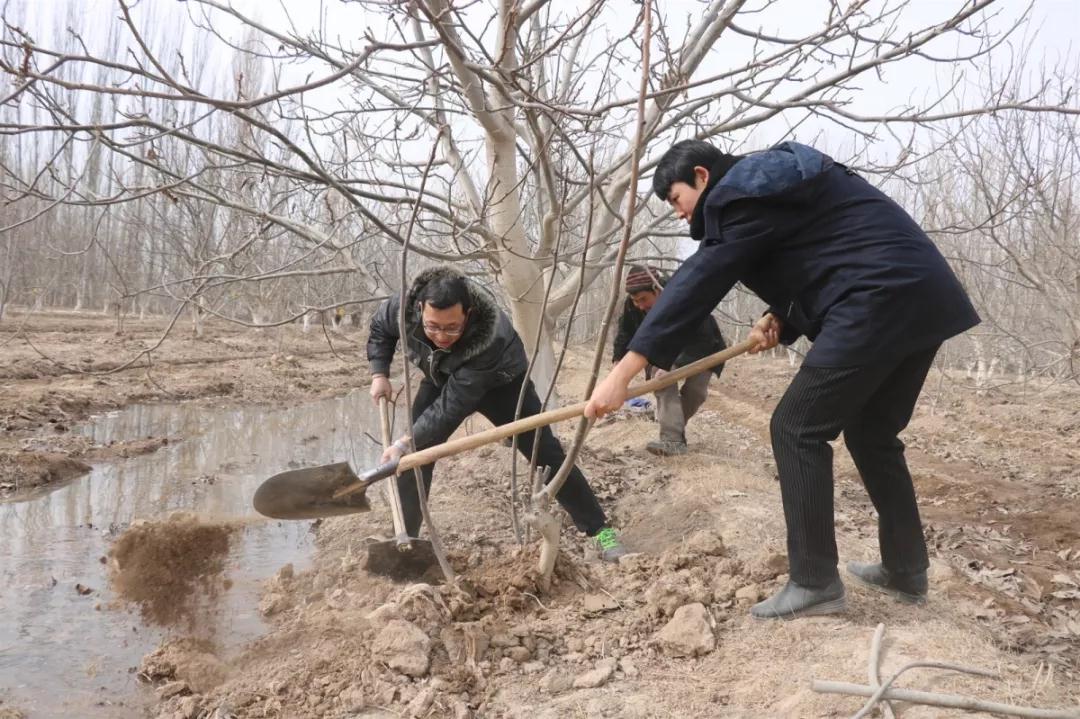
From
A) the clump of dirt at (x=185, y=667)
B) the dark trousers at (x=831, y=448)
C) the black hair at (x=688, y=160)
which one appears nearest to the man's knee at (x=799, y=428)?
the dark trousers at (x=831, y=448)

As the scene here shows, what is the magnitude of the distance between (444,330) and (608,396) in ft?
3.34

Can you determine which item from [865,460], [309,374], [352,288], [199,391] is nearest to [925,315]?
[865,460]

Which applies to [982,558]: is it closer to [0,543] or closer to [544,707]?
[544,707]

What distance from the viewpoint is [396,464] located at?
2.84 metres

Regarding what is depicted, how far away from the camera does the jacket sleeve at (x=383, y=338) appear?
3.65 metres

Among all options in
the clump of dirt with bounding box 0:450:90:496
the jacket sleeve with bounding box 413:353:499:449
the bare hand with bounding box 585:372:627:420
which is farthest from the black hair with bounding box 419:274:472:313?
the clump of dirt with bounding box 0:450:90:496

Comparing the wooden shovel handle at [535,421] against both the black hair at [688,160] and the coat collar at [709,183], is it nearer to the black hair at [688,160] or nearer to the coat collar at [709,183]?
the coat collar at [709,183]

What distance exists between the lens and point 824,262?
2402 millimetres

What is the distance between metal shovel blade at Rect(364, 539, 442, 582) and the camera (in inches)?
138

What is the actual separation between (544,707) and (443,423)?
4.37 ft

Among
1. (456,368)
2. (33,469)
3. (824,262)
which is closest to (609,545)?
(456,368)

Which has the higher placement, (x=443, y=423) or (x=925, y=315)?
(x=925, y=315)

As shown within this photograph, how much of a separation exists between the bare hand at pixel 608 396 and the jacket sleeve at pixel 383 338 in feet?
4.76

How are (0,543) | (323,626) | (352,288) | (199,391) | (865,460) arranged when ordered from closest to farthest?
(865,460), (323,626), (0,543), (199,391), (352,288)
